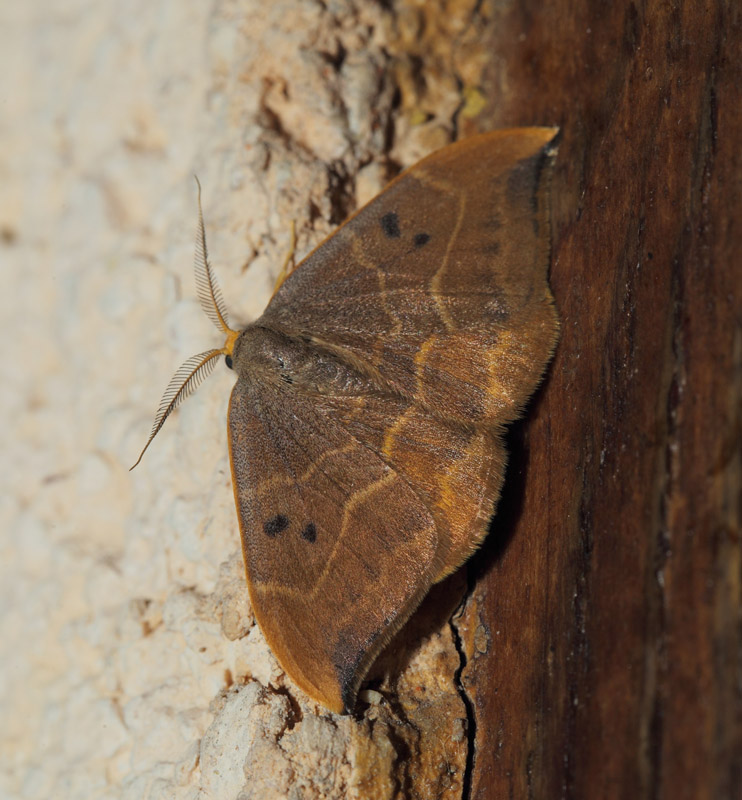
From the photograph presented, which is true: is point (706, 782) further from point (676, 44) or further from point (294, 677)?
point (676, 44)

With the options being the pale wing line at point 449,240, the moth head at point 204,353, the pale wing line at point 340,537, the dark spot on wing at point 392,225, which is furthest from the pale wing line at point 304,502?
the dark spot on wing at point 392,225

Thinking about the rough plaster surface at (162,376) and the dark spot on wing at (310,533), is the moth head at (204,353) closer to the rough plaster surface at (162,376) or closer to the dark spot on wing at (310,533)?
the rough plaster surface at (162,376)

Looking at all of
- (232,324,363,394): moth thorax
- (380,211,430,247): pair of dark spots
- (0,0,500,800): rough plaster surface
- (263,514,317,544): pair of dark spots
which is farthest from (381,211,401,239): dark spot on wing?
(263,514,317,544): pair of dark spots

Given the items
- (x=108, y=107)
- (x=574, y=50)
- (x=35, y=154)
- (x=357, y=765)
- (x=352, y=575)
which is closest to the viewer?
(x=357, y=765)

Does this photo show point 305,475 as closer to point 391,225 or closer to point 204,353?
point 204,353

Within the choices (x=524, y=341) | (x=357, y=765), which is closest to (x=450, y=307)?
Result: (x=524, y=341)

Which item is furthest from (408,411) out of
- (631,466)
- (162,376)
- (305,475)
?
(162,376)

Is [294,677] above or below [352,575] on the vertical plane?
below
